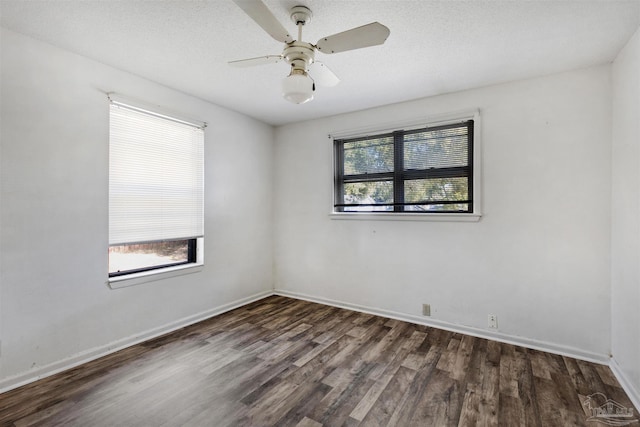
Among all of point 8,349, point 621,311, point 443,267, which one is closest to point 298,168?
point 443,267

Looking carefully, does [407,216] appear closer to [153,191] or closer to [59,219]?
[153,191]

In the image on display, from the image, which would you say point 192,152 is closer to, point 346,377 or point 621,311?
point 346,377

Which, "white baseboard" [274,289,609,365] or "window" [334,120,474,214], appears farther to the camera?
"window" [334,120,474,214]

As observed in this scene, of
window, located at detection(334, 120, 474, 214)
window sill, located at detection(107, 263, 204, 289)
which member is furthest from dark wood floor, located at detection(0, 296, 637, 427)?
window, located at detection(334, 120, 474, 214)

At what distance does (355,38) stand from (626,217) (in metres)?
2.33

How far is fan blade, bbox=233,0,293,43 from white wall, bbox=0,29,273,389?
1.86 metres

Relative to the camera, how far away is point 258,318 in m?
3.49

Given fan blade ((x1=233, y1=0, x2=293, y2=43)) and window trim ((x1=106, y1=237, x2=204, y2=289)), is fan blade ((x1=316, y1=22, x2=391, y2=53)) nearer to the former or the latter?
fan blade ((x1=233, y1=0, x2=293, y2=43))

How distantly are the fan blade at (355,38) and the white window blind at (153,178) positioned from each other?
80.3 inches

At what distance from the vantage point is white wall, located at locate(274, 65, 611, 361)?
2.54 m

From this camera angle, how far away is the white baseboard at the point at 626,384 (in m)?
1.96

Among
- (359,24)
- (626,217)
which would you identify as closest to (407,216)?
(626,217)

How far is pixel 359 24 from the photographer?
201 cm

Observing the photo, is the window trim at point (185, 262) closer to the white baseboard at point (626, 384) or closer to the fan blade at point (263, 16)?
the fan blade at point (263, 16)
